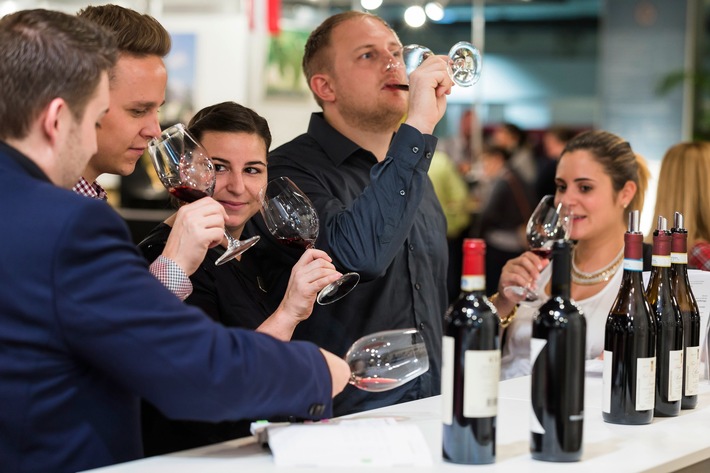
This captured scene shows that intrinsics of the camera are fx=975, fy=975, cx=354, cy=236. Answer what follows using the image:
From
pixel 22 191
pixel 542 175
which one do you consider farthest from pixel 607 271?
pixel 542 175

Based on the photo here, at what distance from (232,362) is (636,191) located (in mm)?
2147

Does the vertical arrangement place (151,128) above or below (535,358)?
above

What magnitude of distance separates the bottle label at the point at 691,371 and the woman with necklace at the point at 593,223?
0.75 m

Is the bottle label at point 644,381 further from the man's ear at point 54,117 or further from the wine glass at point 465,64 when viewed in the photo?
the man's ear at point 54,117

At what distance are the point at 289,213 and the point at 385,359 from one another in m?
0.57

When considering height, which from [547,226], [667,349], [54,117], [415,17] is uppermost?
[415,17]

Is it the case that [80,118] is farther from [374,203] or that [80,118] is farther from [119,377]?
[374,203]

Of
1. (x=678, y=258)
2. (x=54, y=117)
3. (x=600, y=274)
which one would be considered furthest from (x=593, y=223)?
(x=54, y=117)

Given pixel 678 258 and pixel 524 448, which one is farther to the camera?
pixel 678 258

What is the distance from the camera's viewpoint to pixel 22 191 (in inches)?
60.1

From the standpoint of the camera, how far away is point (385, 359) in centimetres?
184

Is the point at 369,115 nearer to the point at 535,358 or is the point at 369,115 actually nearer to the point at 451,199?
the point at 535,358

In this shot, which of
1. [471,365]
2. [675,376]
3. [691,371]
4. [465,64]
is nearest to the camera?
[471,365]

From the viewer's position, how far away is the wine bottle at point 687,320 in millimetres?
2184
